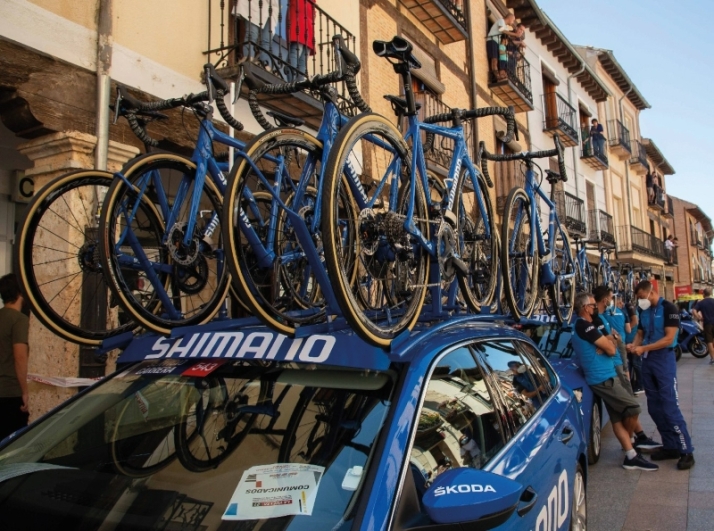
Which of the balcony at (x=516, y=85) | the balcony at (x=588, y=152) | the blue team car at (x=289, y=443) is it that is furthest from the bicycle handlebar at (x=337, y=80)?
the balcony at (x=588, y=152)

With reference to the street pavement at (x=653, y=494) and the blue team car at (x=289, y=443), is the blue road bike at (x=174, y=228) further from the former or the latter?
the street pavement at (x=653, y=494)

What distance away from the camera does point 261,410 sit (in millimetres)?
2152

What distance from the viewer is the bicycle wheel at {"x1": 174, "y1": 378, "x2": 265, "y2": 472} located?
6.97 ft

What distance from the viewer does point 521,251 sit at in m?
4.92

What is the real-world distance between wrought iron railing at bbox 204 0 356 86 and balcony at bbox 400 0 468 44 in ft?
11.1

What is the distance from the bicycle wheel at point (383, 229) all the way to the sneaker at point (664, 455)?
13.7 feet

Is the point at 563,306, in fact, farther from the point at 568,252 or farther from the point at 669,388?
the point at 669,388

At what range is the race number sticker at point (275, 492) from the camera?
5.69 ft

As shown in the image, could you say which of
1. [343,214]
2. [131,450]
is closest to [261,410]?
[131,450]

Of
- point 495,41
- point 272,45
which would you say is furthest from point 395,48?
point 495,41

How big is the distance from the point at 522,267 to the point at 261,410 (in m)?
3.31

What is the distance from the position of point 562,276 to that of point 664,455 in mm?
2034

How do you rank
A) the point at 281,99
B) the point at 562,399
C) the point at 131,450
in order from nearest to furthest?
1. the point at 131,450
2. the point at 562,399
3. the point at 281,99

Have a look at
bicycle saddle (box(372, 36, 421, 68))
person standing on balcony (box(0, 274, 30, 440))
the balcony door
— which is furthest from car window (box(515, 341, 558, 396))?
the balcony door
